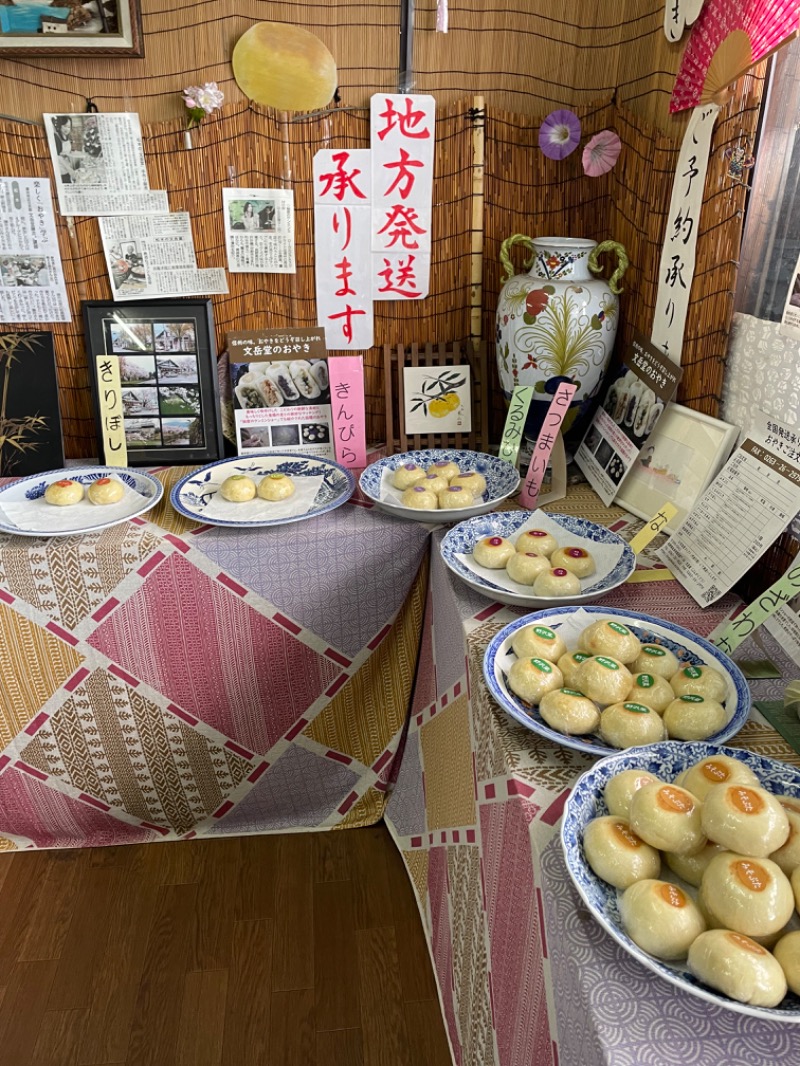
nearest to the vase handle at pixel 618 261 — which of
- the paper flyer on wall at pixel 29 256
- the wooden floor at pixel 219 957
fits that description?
the paper flyer on wall at pixel 29 256

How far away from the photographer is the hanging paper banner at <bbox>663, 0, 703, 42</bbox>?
4.66 feet

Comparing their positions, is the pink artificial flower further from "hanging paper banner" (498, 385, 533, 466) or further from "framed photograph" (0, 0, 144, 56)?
"framed photograph" (0, 0, 144, 56)

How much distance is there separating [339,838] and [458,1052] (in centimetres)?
59

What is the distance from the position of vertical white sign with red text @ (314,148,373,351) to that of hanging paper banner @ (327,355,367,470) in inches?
5.6

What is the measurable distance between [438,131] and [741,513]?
1.14 metres

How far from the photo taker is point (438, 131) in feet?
5.89

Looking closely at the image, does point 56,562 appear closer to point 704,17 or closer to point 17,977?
point 17,977

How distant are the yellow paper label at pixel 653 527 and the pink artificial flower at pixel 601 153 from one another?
0.86 meters

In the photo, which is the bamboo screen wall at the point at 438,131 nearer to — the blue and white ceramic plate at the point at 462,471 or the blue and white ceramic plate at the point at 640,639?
the blue and white ceramic plate at the point at 462,471

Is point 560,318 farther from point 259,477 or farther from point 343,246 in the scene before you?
point 259,477

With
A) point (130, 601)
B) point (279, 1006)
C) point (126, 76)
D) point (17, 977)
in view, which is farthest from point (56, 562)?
point (126, 76)

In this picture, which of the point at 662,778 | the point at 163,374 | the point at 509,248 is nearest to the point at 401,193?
the point at 509,248

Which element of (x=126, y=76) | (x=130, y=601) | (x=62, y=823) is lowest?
(x=62, y=823)

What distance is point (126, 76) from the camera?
168 cm
